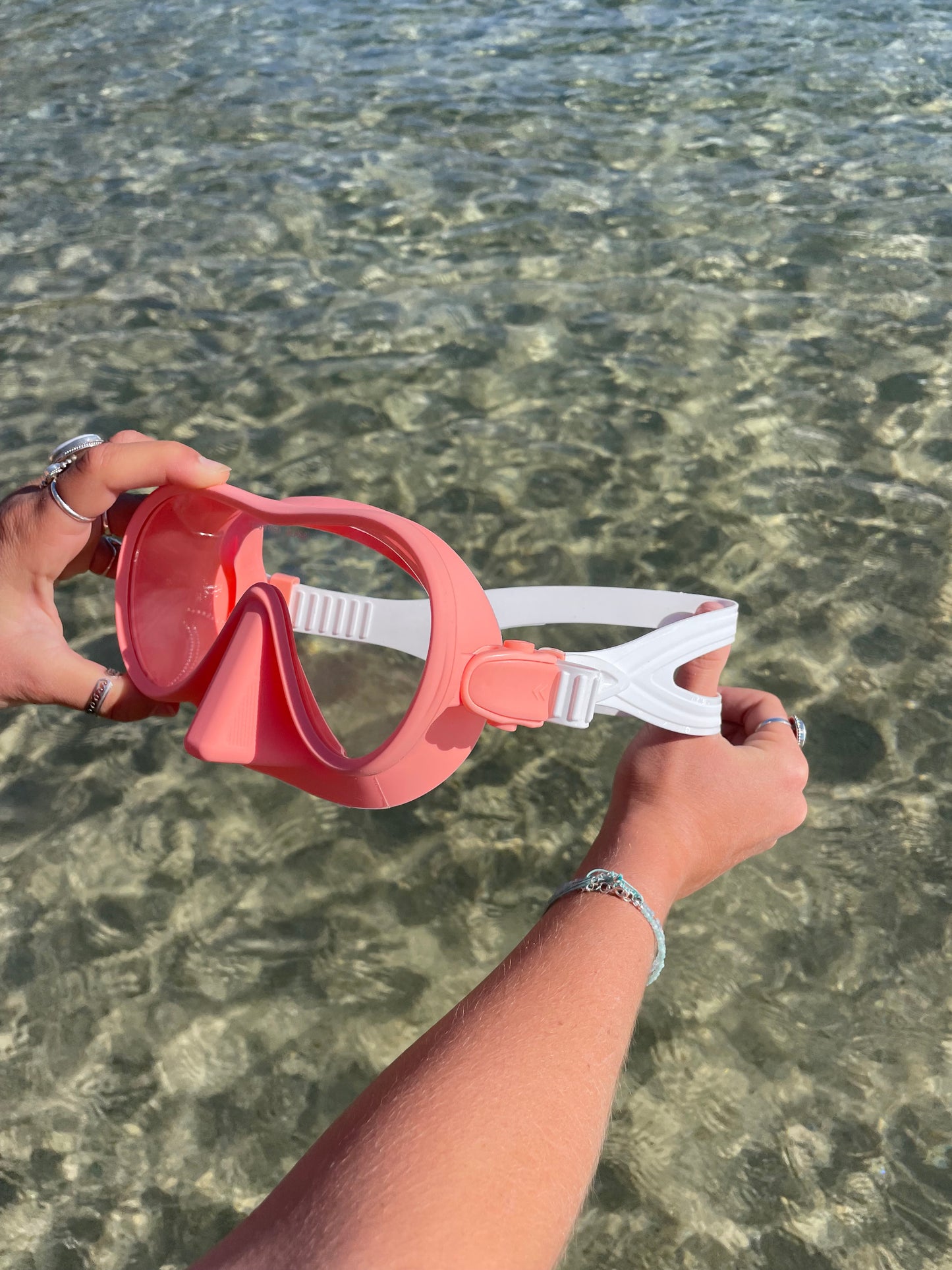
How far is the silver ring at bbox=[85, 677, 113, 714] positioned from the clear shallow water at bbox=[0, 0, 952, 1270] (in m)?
0.37

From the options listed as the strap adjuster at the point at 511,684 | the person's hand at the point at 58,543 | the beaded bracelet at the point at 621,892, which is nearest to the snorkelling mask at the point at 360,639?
the strap adjuster at the point at 511,684

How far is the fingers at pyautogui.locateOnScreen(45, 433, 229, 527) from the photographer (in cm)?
177

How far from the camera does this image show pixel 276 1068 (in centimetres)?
192

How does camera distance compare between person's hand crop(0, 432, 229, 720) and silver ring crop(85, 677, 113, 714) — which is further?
silver ring crop(85, 677, 113, 714)

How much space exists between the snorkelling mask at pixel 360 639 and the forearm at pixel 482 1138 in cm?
41

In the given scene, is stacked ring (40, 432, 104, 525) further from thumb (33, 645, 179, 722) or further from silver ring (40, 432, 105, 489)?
thumb (33, 645, 179, 722)

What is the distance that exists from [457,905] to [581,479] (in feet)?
4.89

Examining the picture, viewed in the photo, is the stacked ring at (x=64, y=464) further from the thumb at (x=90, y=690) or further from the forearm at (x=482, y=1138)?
the forearm at (x=482, y=1138)

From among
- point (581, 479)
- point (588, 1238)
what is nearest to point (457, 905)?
point (588, 1238)

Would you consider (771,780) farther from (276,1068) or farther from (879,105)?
(879,105)

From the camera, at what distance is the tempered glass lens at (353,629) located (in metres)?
2.17

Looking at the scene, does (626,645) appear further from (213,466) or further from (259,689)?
(213,466)

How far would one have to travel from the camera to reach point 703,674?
5.60 feet

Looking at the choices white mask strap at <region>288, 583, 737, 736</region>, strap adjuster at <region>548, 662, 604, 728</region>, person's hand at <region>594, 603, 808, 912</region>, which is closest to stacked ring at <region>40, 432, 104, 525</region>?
white mask strap at <region>288, 583, 737, 736</region>
